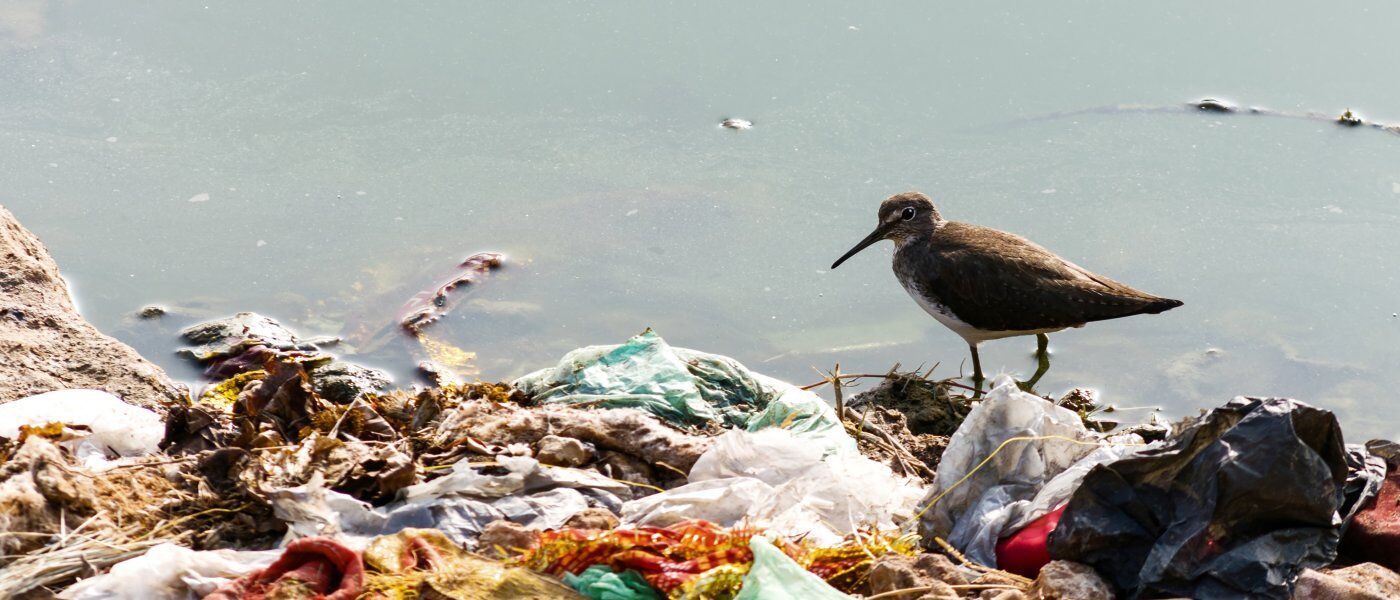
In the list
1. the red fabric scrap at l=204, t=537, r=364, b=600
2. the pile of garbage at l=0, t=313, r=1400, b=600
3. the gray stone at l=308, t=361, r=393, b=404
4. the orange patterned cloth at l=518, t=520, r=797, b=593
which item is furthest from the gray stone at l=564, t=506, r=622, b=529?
the gray stone at l=308, t=361, r=393, b=404

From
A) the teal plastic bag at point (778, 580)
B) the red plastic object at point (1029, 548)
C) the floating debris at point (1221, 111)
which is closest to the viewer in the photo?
the teal plastic bag at point (778, 580)

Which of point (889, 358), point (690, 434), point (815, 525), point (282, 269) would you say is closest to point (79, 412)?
point (690, 434)

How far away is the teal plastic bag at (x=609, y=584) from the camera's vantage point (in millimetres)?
3371

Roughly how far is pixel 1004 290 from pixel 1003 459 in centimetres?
234

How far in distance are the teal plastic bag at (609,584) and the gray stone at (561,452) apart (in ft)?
2.84

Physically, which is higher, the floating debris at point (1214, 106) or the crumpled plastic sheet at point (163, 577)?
the floating debris at point (1214, 106)

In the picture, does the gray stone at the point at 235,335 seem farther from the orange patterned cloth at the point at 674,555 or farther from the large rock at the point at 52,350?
the orange patterned cloth at the point at 674,555

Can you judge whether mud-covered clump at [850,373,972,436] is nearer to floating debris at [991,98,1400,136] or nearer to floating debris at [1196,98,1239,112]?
floating debris at [991,98,1400,136]

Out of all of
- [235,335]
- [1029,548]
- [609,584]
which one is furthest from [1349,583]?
[235,335]

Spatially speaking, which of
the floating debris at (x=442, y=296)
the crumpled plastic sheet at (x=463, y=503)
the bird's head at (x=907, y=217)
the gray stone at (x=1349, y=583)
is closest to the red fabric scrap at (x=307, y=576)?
the crumpled plastic sheet at (x=463, y=503)

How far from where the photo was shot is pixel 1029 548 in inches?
151

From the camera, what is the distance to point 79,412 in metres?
4.60

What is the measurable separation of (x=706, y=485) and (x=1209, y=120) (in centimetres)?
598

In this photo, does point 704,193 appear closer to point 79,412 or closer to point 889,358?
point 889,358
